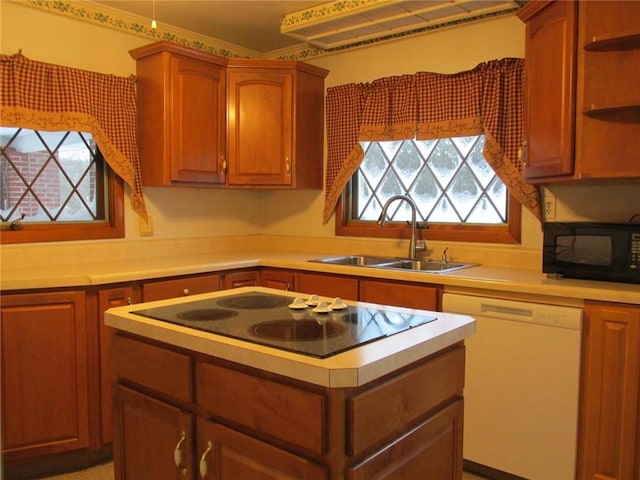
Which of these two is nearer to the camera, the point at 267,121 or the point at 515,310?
the point at 515,310

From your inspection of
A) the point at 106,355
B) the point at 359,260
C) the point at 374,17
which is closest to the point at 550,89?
the point at 374,17

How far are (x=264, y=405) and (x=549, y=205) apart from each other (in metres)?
2.08

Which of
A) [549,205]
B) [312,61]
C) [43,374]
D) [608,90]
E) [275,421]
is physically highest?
[312,61]

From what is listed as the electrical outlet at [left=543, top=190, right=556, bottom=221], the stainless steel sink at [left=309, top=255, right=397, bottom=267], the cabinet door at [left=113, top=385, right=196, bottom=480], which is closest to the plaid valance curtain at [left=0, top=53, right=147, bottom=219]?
the stainless steel sink at [left=309, top=255, right=397, bottom=267]

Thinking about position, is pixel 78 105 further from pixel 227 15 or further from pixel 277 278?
pixel 277 278

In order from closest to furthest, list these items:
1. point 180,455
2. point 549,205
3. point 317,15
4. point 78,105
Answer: point 180,455
point 549,205
point 78,105
point 317,15

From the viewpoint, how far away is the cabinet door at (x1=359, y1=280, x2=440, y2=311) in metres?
2.46

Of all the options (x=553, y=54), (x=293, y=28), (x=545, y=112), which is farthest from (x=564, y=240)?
(x=293, y=28)

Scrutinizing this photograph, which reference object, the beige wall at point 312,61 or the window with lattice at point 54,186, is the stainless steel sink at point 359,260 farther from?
the window with lattice at point 54,186

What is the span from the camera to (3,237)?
267 centimetres

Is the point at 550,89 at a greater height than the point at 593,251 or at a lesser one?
greater

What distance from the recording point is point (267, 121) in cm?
335

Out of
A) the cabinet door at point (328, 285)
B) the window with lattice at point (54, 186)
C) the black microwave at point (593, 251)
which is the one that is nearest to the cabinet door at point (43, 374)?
the window with lattice at point (54, 186)

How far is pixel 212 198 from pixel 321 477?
286cm
